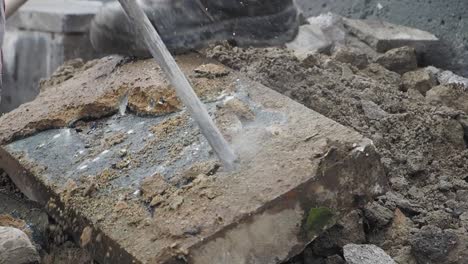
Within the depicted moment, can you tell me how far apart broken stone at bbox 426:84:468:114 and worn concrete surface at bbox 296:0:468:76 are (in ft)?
1.48

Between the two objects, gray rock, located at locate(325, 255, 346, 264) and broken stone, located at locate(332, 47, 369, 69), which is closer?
gray rock, located at locate(325, 255, 346, 264)

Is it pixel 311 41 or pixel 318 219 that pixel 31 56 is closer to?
pixel 311 41

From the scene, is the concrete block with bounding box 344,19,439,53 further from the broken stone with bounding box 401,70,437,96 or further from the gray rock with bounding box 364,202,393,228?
the gray rock with bounding box 364,202,393,228

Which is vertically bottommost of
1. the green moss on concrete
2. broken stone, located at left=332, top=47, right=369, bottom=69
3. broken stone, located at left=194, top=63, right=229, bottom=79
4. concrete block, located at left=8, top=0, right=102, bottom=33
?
concrete block, located at left=8, top=0, right=102, bottom=33

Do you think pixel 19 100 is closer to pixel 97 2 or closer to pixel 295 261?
pixel 97 2

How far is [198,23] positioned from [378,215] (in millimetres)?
798

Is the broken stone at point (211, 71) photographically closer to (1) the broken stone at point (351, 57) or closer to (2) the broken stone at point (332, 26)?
(1) the broken stone at point (351, 57)

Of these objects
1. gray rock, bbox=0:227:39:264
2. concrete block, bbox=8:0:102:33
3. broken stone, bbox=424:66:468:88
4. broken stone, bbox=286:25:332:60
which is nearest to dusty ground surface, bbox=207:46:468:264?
broken stone, bbox=424:66:468:88

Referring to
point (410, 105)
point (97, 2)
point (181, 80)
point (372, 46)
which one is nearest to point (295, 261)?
point (181, 80)

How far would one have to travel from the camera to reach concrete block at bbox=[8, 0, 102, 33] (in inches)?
134

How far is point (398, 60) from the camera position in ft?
8.96

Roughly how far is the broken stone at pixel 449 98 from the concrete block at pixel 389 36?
18.1 inches

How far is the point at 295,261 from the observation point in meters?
1.74

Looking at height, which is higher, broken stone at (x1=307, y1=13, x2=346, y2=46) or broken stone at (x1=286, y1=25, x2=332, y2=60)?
broken stone at (x1=286, y1=25, x2=332, y2=60)
